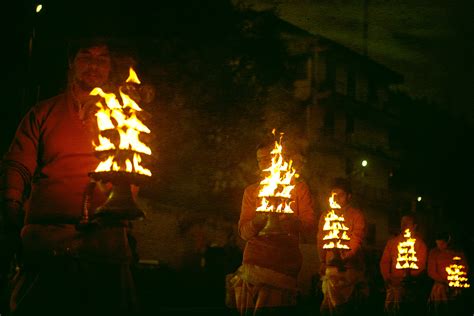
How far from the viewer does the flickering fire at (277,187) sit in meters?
6.20

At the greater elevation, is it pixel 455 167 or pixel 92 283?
pixel 455 167

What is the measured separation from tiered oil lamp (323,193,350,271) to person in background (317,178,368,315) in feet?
0.06

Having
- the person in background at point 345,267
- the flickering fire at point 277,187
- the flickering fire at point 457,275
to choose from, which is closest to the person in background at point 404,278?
the flickering fire at point 457,275

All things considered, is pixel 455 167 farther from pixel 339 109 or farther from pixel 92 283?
pixel 92 283

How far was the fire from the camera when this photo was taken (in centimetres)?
345

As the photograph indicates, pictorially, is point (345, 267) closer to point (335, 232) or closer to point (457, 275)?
point (335, 232)

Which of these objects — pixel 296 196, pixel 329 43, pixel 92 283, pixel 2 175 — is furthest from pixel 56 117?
pixel 329 43

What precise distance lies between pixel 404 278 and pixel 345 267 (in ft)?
11.6

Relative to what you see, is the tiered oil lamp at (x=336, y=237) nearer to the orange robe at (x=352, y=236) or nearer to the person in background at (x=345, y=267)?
the person in background at (x=345, y=267)

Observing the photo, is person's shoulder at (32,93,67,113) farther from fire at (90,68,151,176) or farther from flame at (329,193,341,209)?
flame at (329,193,341,209)

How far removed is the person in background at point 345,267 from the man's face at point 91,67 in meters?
5.12

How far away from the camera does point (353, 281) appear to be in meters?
8.74

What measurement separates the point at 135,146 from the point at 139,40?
9633 millimetres

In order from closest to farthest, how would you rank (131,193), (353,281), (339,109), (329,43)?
(131,193) < (353,281) < (329,43) < (339,109)
